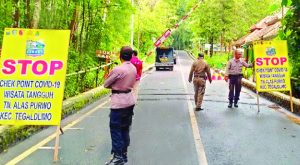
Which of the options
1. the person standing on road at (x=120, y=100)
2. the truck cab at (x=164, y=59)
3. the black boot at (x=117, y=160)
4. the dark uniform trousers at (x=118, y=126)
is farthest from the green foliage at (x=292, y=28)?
the truck cab at (x=164, y=59)

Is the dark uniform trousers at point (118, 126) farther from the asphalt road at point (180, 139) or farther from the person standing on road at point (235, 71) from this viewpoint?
the person standing on road at point (235, 71)

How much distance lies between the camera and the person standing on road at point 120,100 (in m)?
7.75

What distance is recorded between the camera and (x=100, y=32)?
20.4 metres

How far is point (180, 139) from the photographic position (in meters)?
10.3

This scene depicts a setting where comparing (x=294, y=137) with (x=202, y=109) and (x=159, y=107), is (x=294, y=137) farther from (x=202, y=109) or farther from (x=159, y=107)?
(x=159, y=107)

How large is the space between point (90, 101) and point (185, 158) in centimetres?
955

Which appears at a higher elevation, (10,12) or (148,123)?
(10,12)

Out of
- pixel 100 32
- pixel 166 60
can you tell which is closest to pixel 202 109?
pixel 100 32

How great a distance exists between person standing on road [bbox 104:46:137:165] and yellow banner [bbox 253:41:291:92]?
27.3ft

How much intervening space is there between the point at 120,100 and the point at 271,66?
28.9 feet

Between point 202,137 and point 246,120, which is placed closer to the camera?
point 202,137

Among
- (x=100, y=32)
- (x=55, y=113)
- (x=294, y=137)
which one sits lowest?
(x=294, y=137)

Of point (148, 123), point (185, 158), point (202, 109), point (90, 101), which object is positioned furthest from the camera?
point (90, 101)

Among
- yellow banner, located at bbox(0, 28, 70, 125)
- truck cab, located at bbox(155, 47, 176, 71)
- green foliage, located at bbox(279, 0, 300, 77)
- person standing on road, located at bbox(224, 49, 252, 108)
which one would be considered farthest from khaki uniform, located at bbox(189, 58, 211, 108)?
truck cab, located at bbox(155, 47, 176, 71)
